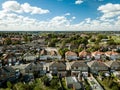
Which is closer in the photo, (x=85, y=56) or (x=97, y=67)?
(x=97, y=67)

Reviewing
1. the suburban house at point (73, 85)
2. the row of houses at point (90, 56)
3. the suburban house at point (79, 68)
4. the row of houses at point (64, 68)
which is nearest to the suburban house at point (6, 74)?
the row of houses at point (64, 68)

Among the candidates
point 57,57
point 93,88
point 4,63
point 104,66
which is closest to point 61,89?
point 93,88

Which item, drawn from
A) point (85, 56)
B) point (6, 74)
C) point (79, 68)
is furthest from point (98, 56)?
point (6, 74)

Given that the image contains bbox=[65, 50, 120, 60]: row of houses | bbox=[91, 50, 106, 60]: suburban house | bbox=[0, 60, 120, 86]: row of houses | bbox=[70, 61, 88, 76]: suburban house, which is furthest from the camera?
bbox=[91, 50, 106, 60]: suburban house

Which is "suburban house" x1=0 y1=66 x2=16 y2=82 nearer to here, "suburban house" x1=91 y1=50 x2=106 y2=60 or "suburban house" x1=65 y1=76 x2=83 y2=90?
"suburban house" x1=65 y1=76 x2=83 y2=90

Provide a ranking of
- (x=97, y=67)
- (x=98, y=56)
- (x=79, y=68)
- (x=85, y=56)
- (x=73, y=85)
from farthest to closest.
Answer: (x=98, y=56) → (x=85, y=56) → (x=97, y=67) → (x=79, y=68) → (x=73, y=85)

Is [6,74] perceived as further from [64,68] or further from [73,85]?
[73,85]

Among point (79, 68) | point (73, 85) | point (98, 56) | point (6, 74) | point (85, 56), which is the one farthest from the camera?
point (98, 56)

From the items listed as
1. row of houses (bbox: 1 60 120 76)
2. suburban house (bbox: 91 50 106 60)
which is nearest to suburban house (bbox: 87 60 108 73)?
row of houses (bbox: 1 60 120 76)

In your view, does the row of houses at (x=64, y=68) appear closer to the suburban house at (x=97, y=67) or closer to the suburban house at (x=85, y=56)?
the suburban house at (x=97, y=67)

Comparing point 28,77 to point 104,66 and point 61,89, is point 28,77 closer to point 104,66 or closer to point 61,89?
point 61,89

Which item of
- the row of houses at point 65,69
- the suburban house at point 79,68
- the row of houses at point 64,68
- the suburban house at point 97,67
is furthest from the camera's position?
the suburban house at point 97,67
